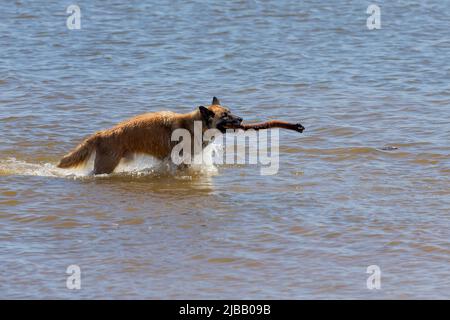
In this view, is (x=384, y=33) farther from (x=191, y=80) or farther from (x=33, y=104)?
(x=33, y=104)

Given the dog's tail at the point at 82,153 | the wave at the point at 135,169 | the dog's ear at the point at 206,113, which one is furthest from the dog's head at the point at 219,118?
the dog's tail at the point at 82,153

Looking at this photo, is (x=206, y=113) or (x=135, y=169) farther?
(x=135, y=169)

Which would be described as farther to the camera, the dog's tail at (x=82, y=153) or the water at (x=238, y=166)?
the dog's tail at (x=82, y=153)

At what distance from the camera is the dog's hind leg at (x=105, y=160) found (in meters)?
12.1

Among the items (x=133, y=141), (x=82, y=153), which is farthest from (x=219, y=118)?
(x=82, y=153)

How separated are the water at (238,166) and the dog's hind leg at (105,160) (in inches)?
6.4

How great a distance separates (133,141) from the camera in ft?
39.5

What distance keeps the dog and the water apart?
230 millimetres

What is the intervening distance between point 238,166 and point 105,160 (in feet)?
6.53

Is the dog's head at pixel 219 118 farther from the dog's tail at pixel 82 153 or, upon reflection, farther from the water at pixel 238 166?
the dog's tail at pixel 82 153

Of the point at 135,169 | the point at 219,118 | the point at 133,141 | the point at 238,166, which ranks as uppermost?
the point at 219,118

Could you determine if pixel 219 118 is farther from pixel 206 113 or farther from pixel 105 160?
pixel 105 160

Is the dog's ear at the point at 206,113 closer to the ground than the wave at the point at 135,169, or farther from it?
farther from it
